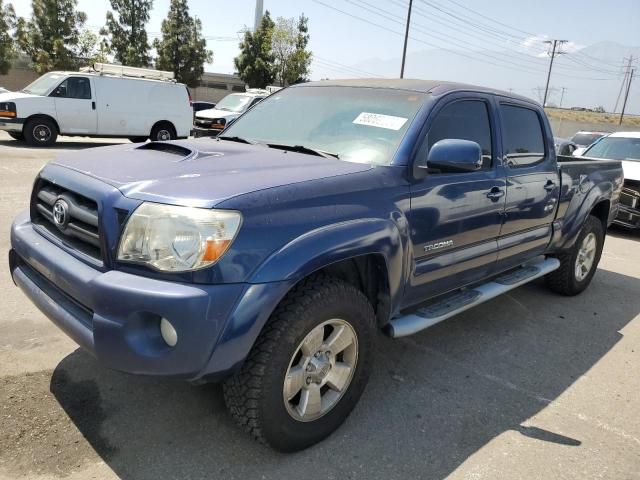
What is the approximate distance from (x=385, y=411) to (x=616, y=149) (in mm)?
8942

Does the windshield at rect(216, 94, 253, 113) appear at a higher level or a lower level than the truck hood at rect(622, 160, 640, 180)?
higher

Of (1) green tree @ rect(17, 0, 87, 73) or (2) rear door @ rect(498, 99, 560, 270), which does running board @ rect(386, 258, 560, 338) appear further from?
(1) green tree @ rect(17, 0, 87, 73)

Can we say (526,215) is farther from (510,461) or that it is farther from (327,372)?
(327,372)

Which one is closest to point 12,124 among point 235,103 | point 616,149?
point 235,103

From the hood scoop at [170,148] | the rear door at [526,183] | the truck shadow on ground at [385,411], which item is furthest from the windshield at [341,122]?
the truck shadow on ground at [385,411]

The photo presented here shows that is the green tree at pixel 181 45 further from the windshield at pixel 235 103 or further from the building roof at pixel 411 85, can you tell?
the building roof at pixel 411 85

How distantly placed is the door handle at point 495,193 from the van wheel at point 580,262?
1.81 m

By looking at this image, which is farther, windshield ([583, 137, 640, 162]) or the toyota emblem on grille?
Answer: windshield ([583, 137, 640, 162])

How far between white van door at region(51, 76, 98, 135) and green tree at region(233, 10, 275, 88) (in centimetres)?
2543

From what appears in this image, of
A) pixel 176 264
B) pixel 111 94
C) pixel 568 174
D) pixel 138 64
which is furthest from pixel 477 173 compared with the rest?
pixel 138 64

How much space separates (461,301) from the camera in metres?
3.52

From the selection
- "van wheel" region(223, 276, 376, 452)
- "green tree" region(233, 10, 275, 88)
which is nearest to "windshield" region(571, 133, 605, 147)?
"van wheel" region(223, 276, 376, 452)

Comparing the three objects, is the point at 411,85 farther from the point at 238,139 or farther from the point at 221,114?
the point at 221,114

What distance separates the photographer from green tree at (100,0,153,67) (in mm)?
36344
